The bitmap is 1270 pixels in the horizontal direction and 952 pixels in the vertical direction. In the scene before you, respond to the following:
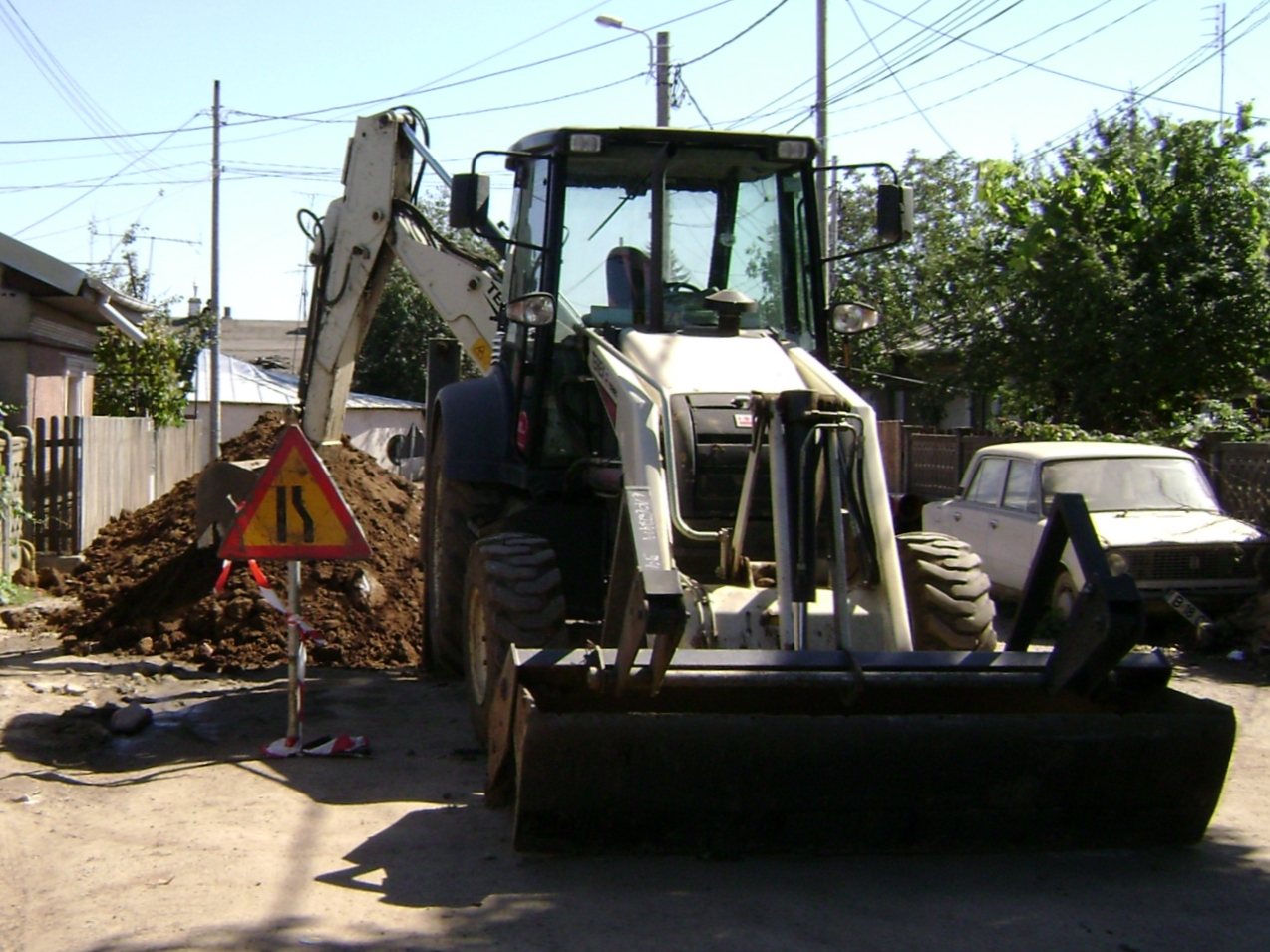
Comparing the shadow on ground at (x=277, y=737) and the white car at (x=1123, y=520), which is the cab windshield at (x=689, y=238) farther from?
the white car at (x=1123, y=520)

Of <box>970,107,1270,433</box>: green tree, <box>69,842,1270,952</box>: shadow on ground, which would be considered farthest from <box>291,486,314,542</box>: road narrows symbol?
<box>970,107,1270,433</box>: green tree

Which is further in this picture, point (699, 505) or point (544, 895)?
point (699, 505)

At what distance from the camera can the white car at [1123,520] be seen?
11.5 metres

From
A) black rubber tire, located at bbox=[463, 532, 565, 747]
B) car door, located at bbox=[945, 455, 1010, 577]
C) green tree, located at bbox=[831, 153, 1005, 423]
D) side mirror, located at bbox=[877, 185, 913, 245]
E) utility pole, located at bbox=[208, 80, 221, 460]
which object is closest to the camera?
black rubber tire, located at bbox=[463, 532, 565, 747]

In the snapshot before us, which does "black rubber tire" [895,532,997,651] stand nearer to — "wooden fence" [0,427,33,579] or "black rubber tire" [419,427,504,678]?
"black rubber tire" [419,427,504,678]

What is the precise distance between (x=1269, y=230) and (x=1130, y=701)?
13779 millimetres

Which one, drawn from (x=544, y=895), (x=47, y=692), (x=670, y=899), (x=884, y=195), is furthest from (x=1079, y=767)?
(x=47, y=692)

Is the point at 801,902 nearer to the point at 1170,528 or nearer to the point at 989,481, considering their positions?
the point at 1170,528

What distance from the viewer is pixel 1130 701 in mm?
5543

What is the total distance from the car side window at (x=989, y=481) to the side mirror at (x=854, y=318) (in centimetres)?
631

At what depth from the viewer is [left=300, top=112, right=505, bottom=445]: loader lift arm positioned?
10039 millimetres

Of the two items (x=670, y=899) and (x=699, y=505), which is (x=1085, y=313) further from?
(x=670, y=899)

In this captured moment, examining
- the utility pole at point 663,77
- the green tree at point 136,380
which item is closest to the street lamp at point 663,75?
the utility pole at point 663,77

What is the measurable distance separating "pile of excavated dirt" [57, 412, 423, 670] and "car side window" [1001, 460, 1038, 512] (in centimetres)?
538
